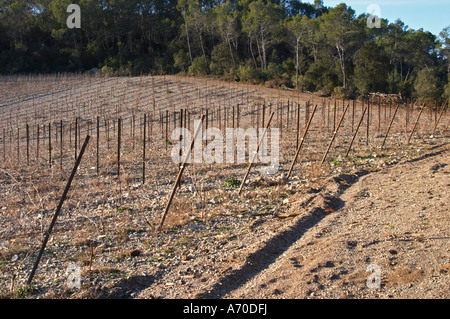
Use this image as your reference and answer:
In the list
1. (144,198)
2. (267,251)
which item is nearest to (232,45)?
(144,198)

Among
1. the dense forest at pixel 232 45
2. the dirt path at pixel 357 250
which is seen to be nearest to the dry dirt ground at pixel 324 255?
the dirt path at pixel 357 250

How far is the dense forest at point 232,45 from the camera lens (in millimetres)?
26484

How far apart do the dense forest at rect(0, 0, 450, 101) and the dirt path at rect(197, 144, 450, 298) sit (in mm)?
19132

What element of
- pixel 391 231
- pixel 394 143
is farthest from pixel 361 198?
pixel 394 143

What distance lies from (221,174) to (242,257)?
4542 mm

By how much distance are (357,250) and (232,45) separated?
34142 millimetres

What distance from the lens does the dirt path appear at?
358 centimetres

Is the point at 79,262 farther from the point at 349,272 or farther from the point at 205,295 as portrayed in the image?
the point at 349,272

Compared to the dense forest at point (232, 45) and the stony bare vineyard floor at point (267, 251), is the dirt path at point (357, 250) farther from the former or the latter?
the dense forest at point (232, 45)

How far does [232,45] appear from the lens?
1446 inches

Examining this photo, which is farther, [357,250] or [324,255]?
[357,250]

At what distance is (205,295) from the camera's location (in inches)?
141

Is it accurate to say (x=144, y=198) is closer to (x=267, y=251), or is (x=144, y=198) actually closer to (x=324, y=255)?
(x=267, y=251)

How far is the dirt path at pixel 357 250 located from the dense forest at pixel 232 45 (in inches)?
753
